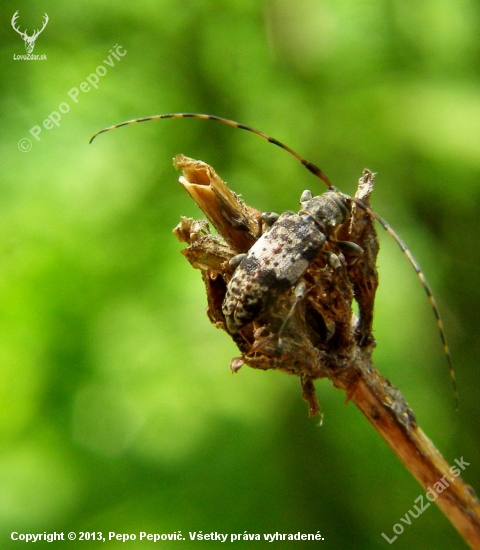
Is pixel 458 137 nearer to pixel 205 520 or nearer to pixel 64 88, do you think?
pixel 64 88

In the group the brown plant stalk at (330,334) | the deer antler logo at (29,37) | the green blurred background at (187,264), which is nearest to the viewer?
the brown plant stalk at (330,334)

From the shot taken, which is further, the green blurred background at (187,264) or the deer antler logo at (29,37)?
the deer antler logo at (29,37)

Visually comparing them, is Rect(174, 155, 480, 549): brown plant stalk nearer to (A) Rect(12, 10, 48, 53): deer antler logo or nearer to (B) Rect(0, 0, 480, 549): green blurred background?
(B) Rect(0, 0, 480, 549): green blurred background

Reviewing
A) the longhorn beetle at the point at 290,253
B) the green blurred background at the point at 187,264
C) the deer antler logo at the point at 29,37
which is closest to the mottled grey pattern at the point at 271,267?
the longhorn beetle at the point at 290,253

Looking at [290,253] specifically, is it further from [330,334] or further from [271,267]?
[330,334]

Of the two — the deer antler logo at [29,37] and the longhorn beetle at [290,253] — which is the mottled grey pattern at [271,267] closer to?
the longhorn beetle at [290,253]

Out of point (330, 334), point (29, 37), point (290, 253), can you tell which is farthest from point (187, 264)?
point (29, 37)

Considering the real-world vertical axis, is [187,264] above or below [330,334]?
above
